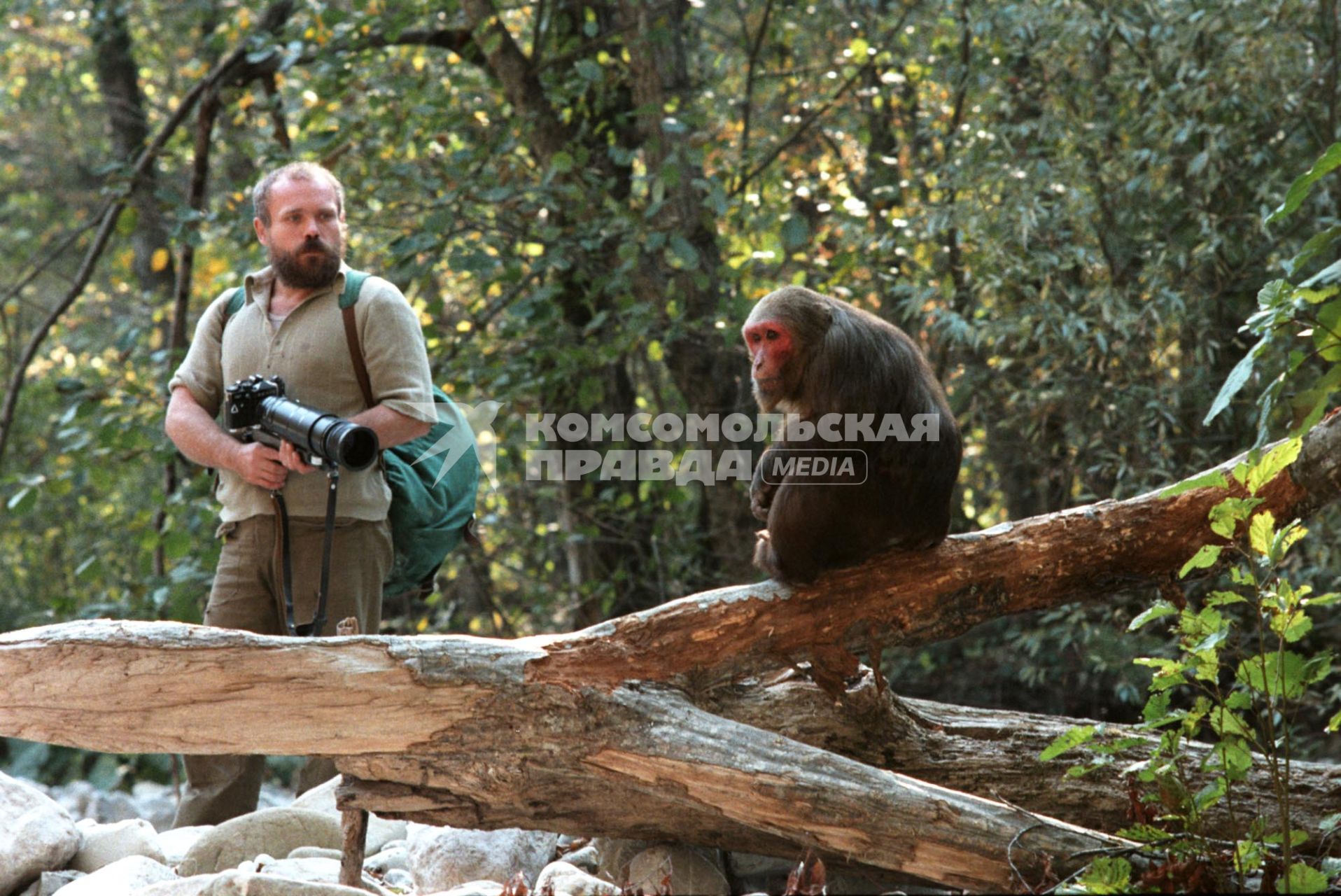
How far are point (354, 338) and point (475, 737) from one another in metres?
1.37

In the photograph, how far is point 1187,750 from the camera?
11.8 ft

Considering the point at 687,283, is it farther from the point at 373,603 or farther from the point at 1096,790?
the point at 1096,790

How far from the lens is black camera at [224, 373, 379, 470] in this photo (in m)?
3.33

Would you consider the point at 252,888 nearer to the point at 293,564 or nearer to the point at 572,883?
the point at 572,883

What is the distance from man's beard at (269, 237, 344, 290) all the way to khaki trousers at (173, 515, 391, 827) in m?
0.74

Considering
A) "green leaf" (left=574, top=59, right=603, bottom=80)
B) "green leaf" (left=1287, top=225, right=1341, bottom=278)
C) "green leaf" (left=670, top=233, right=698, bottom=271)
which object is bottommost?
"green leaf" (left=1287, top=225, right=1341, bottom=278)

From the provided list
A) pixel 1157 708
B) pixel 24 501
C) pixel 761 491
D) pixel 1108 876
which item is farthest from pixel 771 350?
pixel 24 501

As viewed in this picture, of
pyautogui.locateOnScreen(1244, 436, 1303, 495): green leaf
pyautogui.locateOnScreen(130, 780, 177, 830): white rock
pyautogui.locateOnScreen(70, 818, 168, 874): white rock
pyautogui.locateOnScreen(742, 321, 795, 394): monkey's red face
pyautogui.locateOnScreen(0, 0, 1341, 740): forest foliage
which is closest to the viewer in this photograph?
pyautogui.locateOnScreen(1244, 436, 1303, 495): green leaf

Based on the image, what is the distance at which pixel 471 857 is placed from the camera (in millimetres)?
3580

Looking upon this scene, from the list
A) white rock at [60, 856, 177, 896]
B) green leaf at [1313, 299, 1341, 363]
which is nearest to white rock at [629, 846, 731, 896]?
white rock at [60, 856, 177, 896]

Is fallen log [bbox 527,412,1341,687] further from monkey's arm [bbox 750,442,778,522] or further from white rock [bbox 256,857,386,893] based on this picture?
white rock [bbox 256,857,386,893]

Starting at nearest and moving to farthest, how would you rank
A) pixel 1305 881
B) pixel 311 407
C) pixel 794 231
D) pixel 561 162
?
pixel 1305 881 → pixel 311 407 → pixel 794 231 → pixel 561 162

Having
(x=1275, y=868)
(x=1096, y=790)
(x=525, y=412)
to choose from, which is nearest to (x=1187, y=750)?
(x=1096, y=790)

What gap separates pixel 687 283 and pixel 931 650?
2686 millimetres
